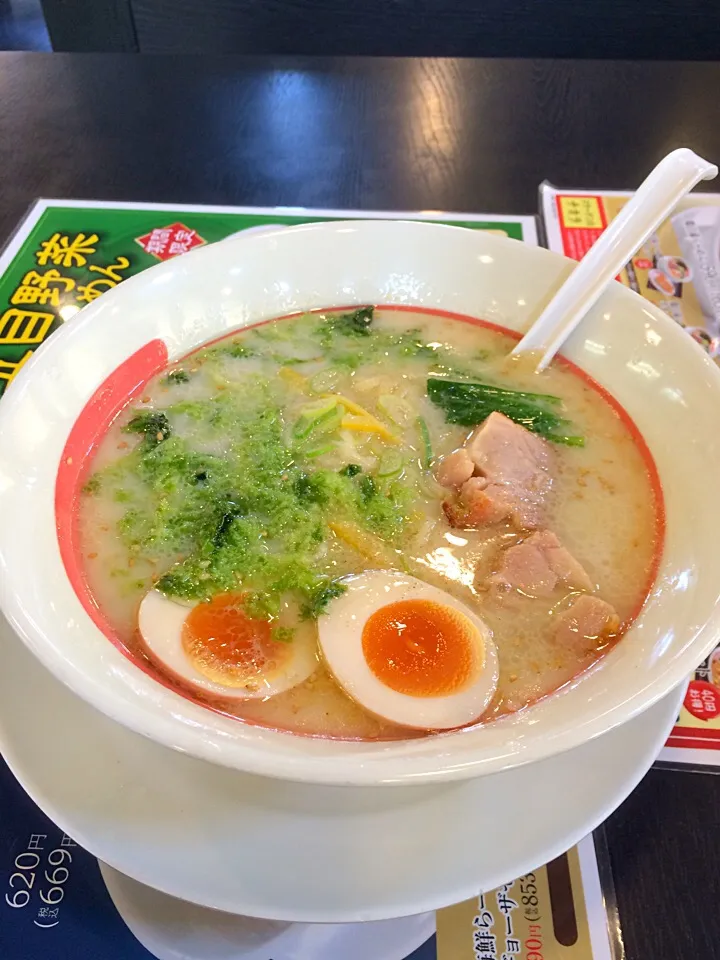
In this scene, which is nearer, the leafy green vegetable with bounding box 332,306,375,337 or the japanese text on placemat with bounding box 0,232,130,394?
the leafy green vegetable with bounding box 332,306,375,337

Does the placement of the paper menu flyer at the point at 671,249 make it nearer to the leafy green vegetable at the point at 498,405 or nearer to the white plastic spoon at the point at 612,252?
the white plastic spoon at the point at 612,252

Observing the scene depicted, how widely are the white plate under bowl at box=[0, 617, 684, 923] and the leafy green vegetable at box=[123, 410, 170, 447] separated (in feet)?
1.53

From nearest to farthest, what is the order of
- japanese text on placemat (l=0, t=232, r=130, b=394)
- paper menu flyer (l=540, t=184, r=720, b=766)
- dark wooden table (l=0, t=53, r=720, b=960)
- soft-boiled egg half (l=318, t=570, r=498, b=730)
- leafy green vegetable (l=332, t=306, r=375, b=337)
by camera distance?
soft-boiled egg half (l=318, t=570, r=498, b=730), leafy green vegetable (l=332, t=306, r=375, b=337), japanese text on placemat (l=0, t=232, r=130, b=394), paper menu flyer (l=540, t=184, r=720, b=766), dark wooden table (l=0, t=53, r=720, b=960)

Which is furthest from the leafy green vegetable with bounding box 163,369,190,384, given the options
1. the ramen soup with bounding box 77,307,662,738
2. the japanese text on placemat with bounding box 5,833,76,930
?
the japanese text on placemat with bounding box 5,833,76,930

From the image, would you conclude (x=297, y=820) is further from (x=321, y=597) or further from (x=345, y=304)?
(x=345, y=304)

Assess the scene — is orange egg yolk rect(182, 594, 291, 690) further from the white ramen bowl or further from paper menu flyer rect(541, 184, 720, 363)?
paper menu flyer rect(541, 184, 720, 363)

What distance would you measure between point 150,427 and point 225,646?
467mm

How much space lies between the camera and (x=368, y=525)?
112 cm

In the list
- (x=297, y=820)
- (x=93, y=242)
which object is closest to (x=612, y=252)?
(x=297, y=820)

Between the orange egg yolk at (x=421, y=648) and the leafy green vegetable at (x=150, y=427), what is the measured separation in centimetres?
51

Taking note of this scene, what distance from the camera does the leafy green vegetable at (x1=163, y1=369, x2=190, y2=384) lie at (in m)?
1.33

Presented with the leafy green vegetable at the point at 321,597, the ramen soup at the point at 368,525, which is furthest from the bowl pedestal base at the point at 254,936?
the leafy green vegetable at the point at 321,597

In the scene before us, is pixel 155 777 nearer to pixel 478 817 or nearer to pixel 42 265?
pixel 478 817

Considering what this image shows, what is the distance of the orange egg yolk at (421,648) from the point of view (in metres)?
0.89
